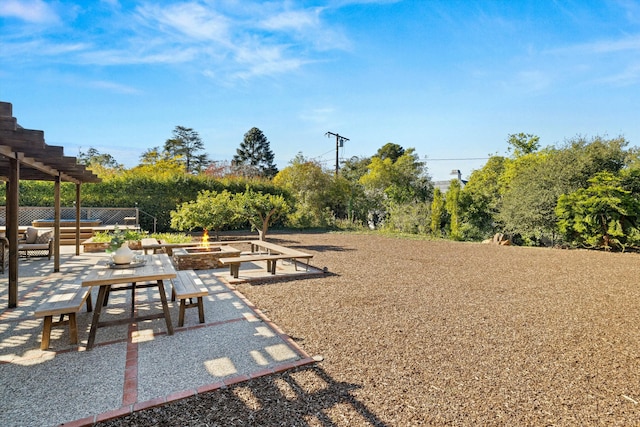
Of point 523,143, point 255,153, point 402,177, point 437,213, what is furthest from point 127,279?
point 255,153

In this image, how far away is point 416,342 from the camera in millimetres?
3297

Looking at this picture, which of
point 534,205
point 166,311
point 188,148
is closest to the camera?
point 166,311

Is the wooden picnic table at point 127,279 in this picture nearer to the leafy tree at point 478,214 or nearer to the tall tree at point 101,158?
the leafy tree at point 478,214

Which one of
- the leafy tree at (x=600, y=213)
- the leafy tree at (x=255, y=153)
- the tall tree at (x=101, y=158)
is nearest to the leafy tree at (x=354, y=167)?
the leafy tree at (x=255, y=153)

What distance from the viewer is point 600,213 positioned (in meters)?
11.0

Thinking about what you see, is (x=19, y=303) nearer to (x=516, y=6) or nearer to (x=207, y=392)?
(x=207, y=392)

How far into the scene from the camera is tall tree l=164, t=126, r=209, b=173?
3734 cm

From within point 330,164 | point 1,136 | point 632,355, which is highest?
point 330,164

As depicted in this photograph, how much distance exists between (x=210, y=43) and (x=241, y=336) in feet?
25.3

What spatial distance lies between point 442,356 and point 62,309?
11.2 ft

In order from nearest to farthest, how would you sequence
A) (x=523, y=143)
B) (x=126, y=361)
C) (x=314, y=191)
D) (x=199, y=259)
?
(x=126, y=361) < (x=199, y=259) < (x=314, y=191) < (x=523, y=143)

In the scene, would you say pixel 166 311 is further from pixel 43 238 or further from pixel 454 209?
pixel 454 209

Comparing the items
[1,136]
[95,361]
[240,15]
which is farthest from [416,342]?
[240,15]

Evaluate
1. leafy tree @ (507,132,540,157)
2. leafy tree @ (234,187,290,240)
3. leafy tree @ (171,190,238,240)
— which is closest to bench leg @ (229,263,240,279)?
leafy tree @ (234,187,290,240)
